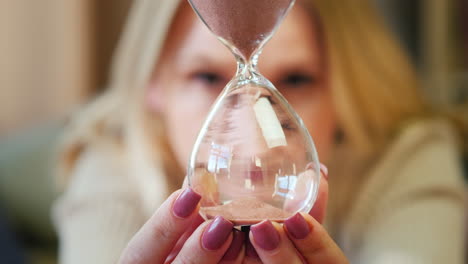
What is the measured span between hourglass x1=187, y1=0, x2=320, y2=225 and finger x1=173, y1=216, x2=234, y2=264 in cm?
2

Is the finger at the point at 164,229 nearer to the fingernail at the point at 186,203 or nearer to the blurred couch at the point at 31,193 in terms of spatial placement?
the fingernail at the point at 186,203

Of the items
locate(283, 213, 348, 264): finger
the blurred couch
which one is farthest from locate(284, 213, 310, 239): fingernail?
the blurred couch

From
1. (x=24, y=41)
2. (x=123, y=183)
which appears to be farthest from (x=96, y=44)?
(x=123, y=183)

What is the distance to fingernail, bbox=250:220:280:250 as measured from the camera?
0.42m

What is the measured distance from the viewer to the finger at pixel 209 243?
1.41 feet

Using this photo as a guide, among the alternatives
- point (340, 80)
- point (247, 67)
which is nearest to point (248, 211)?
point (247, 67)

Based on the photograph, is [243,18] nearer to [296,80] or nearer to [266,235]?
[266,235]

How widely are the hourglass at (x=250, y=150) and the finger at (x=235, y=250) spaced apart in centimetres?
2

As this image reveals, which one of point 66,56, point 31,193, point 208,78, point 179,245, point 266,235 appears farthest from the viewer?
point 66,56

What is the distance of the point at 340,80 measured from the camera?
3.45 feet

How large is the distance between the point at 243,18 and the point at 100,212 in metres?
0.71

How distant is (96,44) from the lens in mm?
2732

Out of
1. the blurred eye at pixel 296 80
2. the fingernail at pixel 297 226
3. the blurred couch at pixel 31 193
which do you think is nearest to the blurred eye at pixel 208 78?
the blurred eye at pixel 296 80

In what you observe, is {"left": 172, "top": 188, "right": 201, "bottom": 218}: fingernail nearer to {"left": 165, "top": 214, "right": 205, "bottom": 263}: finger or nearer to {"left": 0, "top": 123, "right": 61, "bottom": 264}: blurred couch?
{"left": 165, "top": 214, "right": 205, "bottom": 263}: finger
